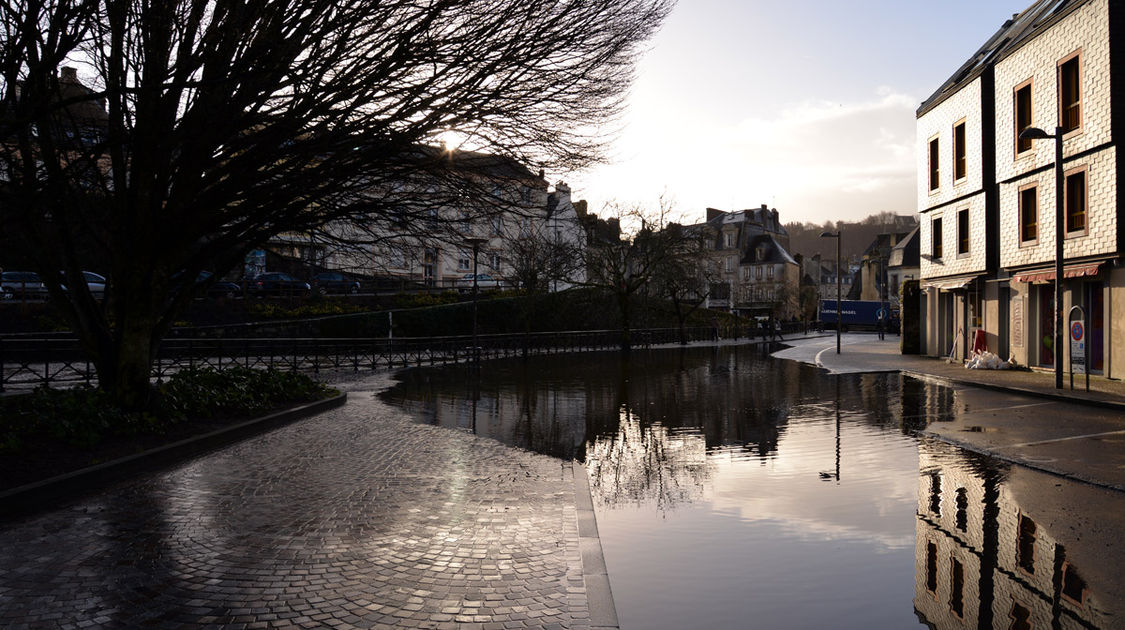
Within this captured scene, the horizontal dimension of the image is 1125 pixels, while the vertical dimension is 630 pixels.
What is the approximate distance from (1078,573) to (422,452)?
7.24 meters

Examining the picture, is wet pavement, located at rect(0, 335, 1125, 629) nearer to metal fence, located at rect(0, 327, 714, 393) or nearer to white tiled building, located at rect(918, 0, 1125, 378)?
metal fence, located at rect(0, 327, 714, 393)

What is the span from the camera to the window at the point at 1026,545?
5.35 metres

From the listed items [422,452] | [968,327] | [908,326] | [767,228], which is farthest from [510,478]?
[767,228]

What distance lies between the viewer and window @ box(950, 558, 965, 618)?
4625 mm

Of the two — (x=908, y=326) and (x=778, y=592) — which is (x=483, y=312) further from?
(x=778, y=592)

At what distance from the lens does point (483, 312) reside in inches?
1652

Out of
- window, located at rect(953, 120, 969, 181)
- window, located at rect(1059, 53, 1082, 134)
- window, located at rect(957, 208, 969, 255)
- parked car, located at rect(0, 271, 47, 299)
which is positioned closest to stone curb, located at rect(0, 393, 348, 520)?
window, located at rect(1059, 53, 1082, 134)

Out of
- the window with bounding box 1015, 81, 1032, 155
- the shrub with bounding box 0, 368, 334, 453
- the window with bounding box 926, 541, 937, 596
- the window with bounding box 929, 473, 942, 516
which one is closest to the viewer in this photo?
the window with bounding box 926, 541, 937, 596

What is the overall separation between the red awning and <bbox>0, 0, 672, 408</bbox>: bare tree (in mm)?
14834

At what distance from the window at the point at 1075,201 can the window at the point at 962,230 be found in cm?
633

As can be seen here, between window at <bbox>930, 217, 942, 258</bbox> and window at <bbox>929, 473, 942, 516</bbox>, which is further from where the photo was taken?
window at <bbox>930, 217, 942, 258</bbox>

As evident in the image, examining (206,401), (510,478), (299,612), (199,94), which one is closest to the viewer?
(299,612)

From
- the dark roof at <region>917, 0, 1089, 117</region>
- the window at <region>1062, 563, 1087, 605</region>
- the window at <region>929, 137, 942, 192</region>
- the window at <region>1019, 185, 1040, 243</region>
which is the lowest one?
the window at <region>1062, 563, 1087, 605</region>

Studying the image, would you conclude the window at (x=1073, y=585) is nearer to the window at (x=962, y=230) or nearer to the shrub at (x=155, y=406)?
the shrub at (x=155, y=406)
